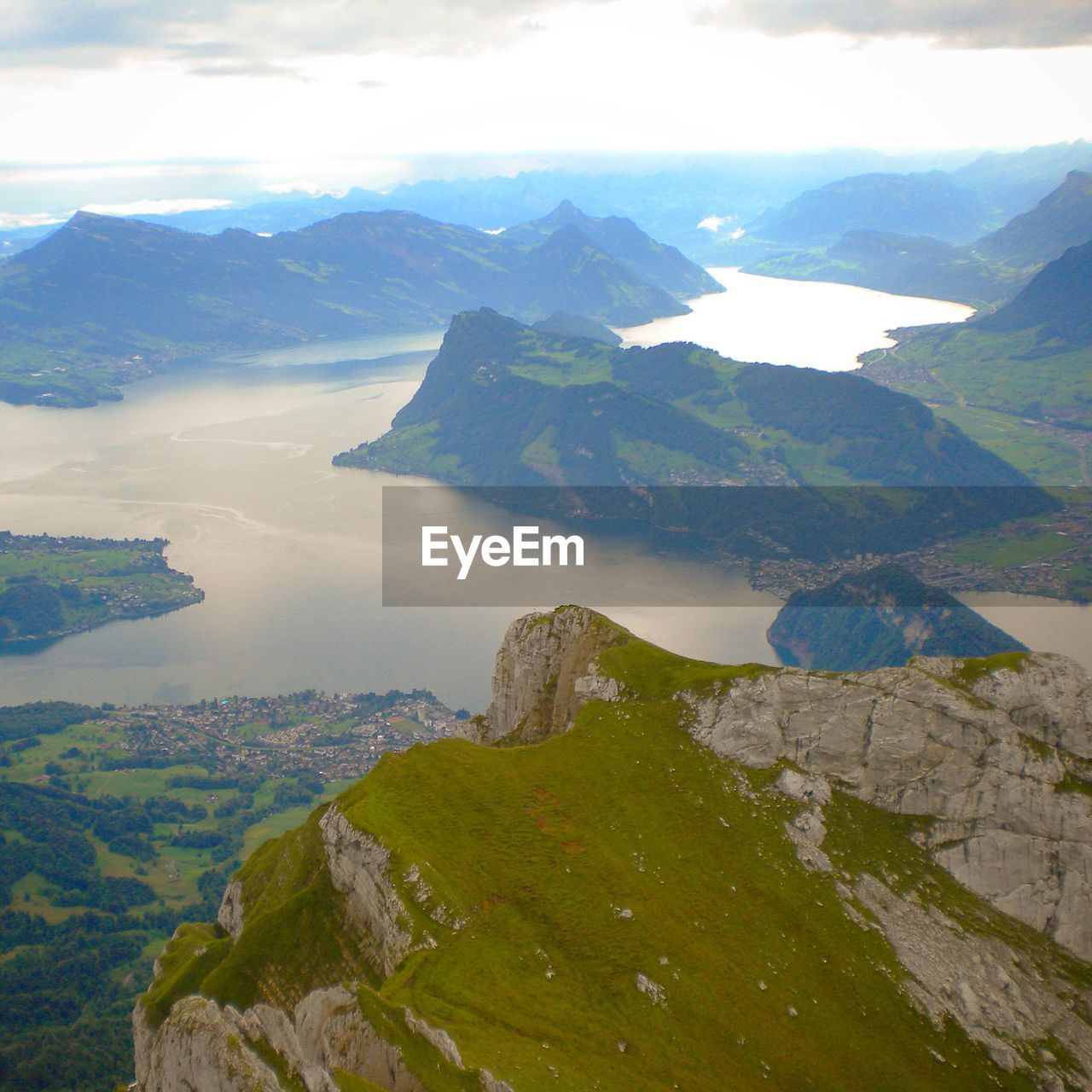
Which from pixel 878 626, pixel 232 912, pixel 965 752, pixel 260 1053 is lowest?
pixel 878 626

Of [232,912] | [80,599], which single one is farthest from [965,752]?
[80,599]

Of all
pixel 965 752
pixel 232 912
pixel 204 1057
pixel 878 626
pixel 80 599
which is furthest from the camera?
pixel 80 599

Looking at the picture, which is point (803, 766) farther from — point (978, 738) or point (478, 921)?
point (478, 921)

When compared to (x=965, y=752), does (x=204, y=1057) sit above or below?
below

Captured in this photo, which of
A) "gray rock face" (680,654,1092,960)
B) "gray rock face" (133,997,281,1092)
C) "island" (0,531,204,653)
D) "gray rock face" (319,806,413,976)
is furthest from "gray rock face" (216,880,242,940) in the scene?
"island" (0,531,204,653)

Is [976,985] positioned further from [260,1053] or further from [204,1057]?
[204,1057]

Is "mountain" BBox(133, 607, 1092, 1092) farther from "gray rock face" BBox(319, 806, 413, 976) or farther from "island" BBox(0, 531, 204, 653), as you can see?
"island" BBox(0, 531, 204, 653)

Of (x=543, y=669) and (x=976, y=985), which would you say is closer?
(x=976, y=985)
